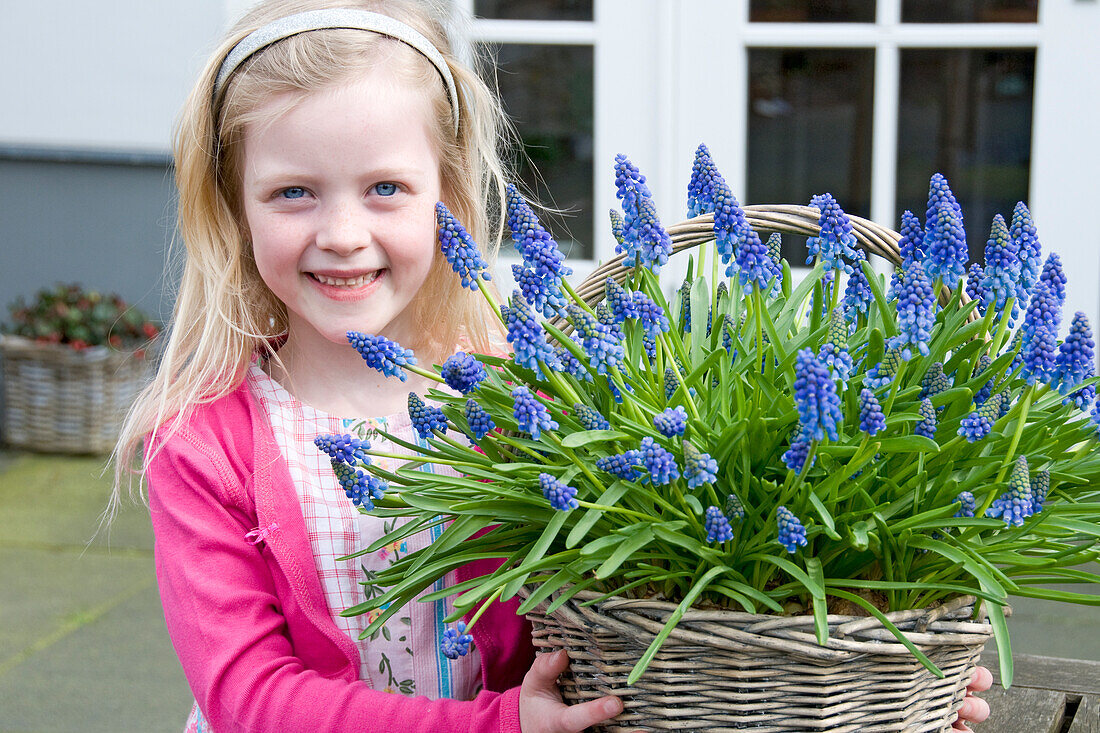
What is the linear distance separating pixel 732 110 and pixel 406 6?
2.45 m

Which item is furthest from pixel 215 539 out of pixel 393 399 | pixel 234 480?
pixel 393 399

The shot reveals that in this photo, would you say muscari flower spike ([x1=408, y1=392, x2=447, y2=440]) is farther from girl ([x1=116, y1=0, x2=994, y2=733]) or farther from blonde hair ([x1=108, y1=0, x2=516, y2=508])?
blonde hair ([x1=108, y1=0, x2=516, y2=508])

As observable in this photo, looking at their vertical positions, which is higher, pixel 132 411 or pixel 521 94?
pixel 521 94

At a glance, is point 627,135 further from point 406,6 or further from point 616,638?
point 616,638

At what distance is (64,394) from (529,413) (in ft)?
13.9

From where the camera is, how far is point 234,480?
4.47ft

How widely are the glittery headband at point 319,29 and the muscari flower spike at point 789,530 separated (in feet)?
2.96

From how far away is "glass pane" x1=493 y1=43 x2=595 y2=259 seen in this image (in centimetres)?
399

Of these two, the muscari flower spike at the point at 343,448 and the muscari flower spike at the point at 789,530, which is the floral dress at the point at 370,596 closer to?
the muscari flower spike at the point at 343,448

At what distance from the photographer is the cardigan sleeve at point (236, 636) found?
1.20 metres

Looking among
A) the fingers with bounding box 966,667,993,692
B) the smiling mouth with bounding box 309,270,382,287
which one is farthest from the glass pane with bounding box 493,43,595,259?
the fingers with bounding box 966,667,993,692

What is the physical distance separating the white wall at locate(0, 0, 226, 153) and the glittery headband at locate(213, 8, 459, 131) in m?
3.28

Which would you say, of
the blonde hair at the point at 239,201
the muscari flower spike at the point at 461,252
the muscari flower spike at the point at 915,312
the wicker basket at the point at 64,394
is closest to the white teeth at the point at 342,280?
the blonde hair at the point at 239,201

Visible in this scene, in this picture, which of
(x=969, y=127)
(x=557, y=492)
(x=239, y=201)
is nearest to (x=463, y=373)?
(x=557, y=492)
